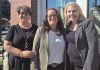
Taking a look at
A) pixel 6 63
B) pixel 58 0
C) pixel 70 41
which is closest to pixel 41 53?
pixel 70 41

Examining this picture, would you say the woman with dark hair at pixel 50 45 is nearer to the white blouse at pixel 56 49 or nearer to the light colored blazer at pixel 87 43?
the white blouse at pixel 56 49

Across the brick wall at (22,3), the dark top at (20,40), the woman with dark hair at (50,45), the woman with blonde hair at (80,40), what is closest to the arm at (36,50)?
the woman with dark hair at (50,45)

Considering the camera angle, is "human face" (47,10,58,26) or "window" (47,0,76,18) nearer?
"human face" (47,10,58,26)

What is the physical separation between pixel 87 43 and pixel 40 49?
2.09ft

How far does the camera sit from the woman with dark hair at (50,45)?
412 cm

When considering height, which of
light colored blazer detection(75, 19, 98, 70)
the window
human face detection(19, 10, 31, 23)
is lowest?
light colored blazer detection(75, 19, 98, 70)

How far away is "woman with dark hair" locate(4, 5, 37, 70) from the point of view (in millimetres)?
4262

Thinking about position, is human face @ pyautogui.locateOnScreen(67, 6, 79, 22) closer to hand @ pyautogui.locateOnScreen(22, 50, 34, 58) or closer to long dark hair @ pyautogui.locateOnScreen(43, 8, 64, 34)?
long dark hair @ pyautogui.locateOnScreen(43, 8, 64, 34)

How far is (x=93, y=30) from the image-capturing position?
12.6ft

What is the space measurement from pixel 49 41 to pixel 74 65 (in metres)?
0.45

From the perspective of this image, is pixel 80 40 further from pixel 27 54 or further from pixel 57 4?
pixel 57 4

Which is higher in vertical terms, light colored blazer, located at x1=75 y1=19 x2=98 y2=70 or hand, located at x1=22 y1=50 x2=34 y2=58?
light colored blazer, located at x1=75 y1=19 x2=98 y2=70

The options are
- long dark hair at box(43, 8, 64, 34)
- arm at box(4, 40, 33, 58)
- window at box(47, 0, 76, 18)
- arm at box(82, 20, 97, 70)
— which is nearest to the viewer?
arm at box(82, 20, 97, 70)

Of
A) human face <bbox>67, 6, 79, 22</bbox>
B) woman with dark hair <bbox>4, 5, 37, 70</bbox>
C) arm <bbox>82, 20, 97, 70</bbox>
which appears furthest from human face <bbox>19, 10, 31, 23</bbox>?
arm <bbox>82, 20, 97, 70</bbox>
